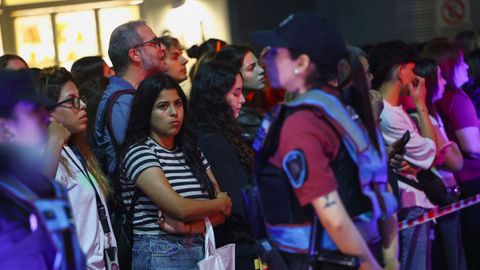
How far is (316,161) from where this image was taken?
388 cm

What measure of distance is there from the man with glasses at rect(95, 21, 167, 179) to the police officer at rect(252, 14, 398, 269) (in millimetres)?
1885

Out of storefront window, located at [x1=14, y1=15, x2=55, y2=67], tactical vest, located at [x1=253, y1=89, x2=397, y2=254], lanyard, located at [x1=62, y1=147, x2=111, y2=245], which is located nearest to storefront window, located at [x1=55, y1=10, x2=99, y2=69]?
storefront window, located at [x1=14, y1=15, x2=55, y2=67]

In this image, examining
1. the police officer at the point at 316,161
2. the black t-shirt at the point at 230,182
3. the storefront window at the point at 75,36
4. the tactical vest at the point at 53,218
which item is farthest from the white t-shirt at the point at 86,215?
the storefront window at the point at 75,36

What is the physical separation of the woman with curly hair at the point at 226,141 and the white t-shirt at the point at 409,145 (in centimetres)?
110

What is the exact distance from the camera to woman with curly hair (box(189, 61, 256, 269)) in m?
5.88

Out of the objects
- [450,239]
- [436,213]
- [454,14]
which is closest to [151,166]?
[436,213]

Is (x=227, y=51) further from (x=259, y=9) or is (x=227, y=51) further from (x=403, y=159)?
(x=259, y=9)

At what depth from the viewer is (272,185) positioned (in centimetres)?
410

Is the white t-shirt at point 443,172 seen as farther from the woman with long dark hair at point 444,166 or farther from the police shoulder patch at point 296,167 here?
the police shoulder patch at point 296,167

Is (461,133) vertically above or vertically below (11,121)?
below

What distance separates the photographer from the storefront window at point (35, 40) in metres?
9.23

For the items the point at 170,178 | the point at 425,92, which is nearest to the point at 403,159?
the point at 425,92

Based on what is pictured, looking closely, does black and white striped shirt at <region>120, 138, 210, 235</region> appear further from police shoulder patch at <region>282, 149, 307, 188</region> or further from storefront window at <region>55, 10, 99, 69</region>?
storefront window at <region>55, 10, 99, 69</region>

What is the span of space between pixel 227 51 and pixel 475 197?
7.78 feet
